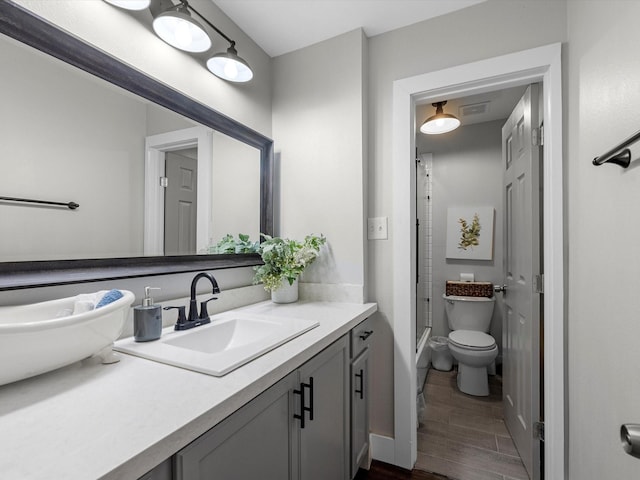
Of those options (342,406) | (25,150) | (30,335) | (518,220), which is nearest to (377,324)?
(342,406)

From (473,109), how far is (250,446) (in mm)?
3022

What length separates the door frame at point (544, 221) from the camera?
4.57 ft

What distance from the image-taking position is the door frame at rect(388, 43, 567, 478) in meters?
1.39

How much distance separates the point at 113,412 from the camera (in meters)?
0.59

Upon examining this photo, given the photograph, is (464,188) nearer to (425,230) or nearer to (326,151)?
(425,230)

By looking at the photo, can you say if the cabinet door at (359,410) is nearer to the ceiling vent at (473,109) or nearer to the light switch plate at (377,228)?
the light switch plate at (377,228)

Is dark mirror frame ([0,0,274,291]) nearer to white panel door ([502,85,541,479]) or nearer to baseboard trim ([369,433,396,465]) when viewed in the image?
baseboard trim ([369,433,396,465])

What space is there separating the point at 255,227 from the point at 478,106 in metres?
2.25

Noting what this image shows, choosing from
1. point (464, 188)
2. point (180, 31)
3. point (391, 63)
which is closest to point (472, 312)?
point (464, 188)

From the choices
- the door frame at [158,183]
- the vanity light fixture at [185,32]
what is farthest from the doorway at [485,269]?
the door frame at [158,183]

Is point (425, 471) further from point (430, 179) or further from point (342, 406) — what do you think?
point (430, 179)

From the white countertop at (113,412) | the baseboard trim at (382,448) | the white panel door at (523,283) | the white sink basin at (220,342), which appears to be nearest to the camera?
the white countertop at (113,412)

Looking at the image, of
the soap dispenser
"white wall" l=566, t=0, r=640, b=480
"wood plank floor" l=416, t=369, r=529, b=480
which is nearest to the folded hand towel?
the soap dispenser

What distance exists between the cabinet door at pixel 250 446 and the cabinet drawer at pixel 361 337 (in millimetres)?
546
